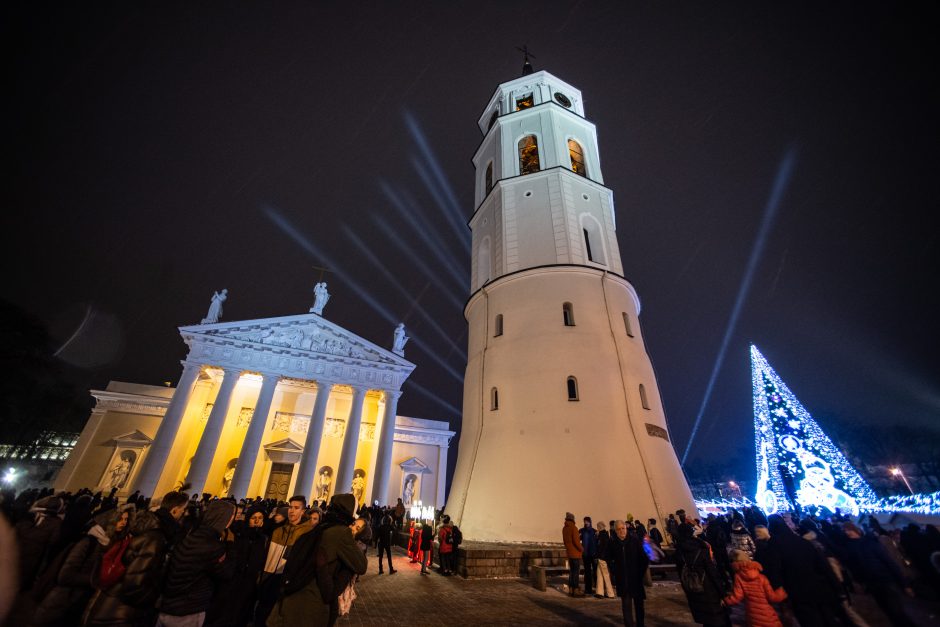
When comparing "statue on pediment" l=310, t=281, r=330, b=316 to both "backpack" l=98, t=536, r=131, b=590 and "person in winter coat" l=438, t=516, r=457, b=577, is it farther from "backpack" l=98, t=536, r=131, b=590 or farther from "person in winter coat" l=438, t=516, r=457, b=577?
"backpack" l=98, t=536, r=131, b=590

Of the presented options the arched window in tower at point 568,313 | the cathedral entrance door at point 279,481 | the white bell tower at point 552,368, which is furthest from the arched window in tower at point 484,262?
the cathedral entrance door at point 279,481

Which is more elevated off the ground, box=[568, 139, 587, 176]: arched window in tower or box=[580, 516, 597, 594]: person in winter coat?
box=[568, 139, 587, 176]: arched window in tower

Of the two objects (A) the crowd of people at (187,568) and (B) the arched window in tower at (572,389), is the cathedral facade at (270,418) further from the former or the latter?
(A) the crowd of people at (187,568)

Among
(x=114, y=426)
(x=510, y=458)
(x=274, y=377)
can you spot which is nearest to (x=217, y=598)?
(x=510, y=458)

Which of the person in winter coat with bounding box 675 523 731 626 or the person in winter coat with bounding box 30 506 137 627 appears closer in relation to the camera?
the person in winter coat with bounding box 30 506 137 627

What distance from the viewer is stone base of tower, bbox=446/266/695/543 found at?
41.1 feet

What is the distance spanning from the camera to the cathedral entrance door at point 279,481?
26359mm

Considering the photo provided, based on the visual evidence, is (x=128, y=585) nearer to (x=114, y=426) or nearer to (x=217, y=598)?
(x=217, y=598)

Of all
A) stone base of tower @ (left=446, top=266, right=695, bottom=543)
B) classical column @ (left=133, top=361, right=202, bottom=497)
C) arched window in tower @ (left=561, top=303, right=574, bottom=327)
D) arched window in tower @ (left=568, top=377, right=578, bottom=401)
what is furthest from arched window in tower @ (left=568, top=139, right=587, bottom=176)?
classical column @ (left=133, top=361, right=202, bottom=497)

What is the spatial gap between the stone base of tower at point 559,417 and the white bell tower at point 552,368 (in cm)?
4

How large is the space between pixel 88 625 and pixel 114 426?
33.4m

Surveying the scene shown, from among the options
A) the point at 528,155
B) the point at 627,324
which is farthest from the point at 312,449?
the point at 528,155

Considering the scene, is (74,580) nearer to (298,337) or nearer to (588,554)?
(588,554)

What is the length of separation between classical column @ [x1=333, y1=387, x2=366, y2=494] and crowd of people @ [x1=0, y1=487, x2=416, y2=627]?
19068 mm
